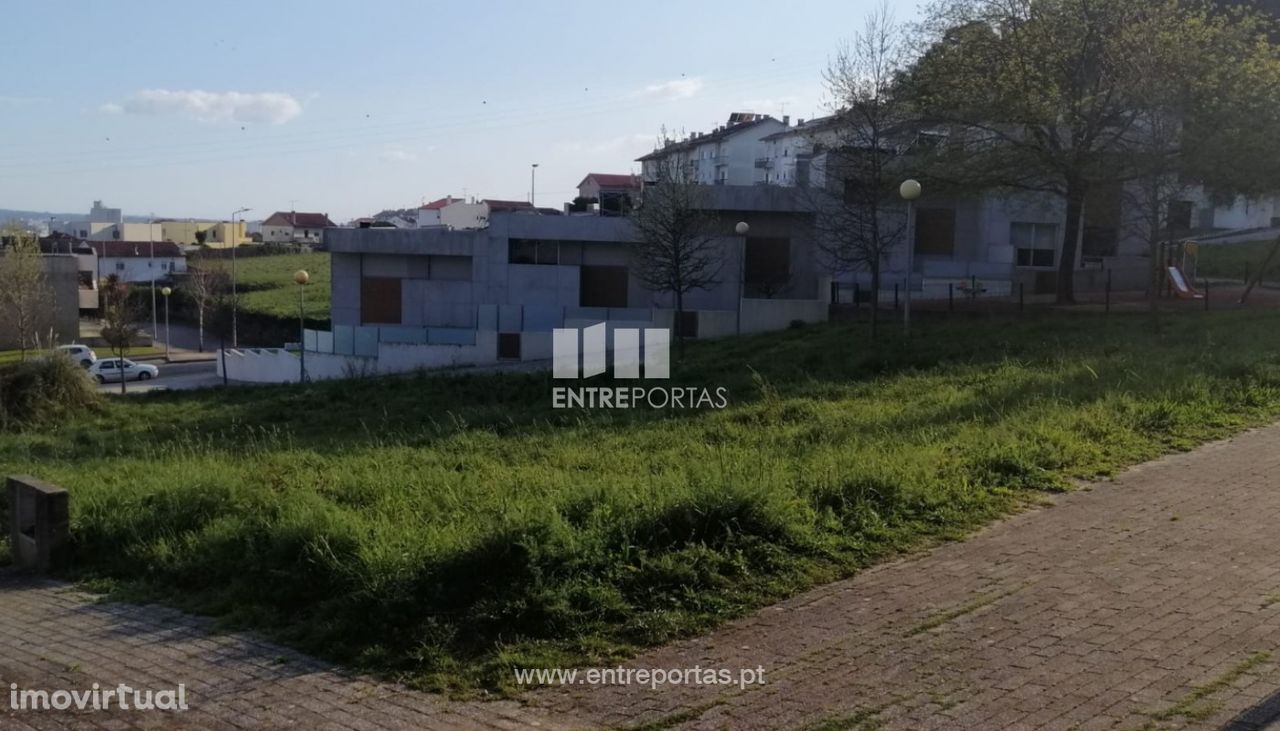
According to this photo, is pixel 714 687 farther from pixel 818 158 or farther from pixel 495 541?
pixel 818 158

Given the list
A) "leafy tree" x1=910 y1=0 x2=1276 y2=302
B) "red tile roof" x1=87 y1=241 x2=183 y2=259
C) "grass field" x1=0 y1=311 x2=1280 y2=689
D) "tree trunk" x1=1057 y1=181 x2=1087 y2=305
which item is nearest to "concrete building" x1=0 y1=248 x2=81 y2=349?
"red tile roof" x1=87 y1=241 x2=183 y2=259

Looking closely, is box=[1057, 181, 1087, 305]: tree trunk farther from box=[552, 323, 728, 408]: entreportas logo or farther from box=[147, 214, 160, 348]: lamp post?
box=[147, 214, 160, 348]: lamp post

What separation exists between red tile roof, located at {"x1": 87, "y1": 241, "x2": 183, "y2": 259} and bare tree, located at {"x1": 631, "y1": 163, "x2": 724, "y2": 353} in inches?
2778

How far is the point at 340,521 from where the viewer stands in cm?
729

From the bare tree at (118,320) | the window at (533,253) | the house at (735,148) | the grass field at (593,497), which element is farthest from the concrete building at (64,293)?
the grass field at (593,497)

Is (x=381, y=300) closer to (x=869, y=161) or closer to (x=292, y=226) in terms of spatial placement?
(x=869, y=161)

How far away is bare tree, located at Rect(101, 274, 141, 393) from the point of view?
44.4m

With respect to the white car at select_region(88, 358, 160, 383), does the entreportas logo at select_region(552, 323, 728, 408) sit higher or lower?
higher

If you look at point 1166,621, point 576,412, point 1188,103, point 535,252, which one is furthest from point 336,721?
point 535,252

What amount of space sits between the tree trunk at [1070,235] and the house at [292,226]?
343 feet

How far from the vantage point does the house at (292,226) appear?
408 ft

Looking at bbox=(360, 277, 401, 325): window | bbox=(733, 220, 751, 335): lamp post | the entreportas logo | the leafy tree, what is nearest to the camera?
the entreportas logo

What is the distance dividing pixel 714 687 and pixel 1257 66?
82.2ft

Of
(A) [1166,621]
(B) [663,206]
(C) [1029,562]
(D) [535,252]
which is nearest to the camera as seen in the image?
(A) [1166,621]
